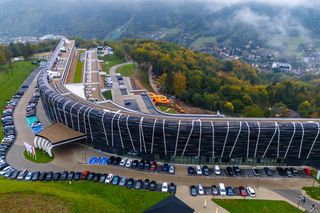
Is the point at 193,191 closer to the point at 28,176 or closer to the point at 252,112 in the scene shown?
the point at 28,176

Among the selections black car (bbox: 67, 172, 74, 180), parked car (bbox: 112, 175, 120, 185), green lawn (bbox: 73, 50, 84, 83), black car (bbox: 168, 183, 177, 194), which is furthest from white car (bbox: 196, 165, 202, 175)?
green lawn (bbox: 73, 50, 84, 83)

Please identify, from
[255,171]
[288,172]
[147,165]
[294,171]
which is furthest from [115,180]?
[294,171]

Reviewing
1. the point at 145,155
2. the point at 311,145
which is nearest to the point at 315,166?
the point at 311,145

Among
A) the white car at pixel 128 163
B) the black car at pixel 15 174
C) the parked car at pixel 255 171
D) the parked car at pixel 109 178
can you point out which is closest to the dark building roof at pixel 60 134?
the black car at pixel 15 174

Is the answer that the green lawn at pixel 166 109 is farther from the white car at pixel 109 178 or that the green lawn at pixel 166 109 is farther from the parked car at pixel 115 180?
the parked car at pixel 115 180

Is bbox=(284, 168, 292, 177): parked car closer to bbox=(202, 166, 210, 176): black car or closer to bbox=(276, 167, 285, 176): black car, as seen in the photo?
bbox=(276, 167, 285, 176): black car

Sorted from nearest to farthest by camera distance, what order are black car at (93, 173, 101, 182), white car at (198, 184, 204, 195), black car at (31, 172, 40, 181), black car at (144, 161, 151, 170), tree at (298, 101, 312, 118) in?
white car at (198, 184, 204, 195) < black car at (93, 173, 101, 182) < black car at (31, 172, 40, 181) < black car at (144, 161, 151, 170) < tree at (298, 101, 312, 118)
